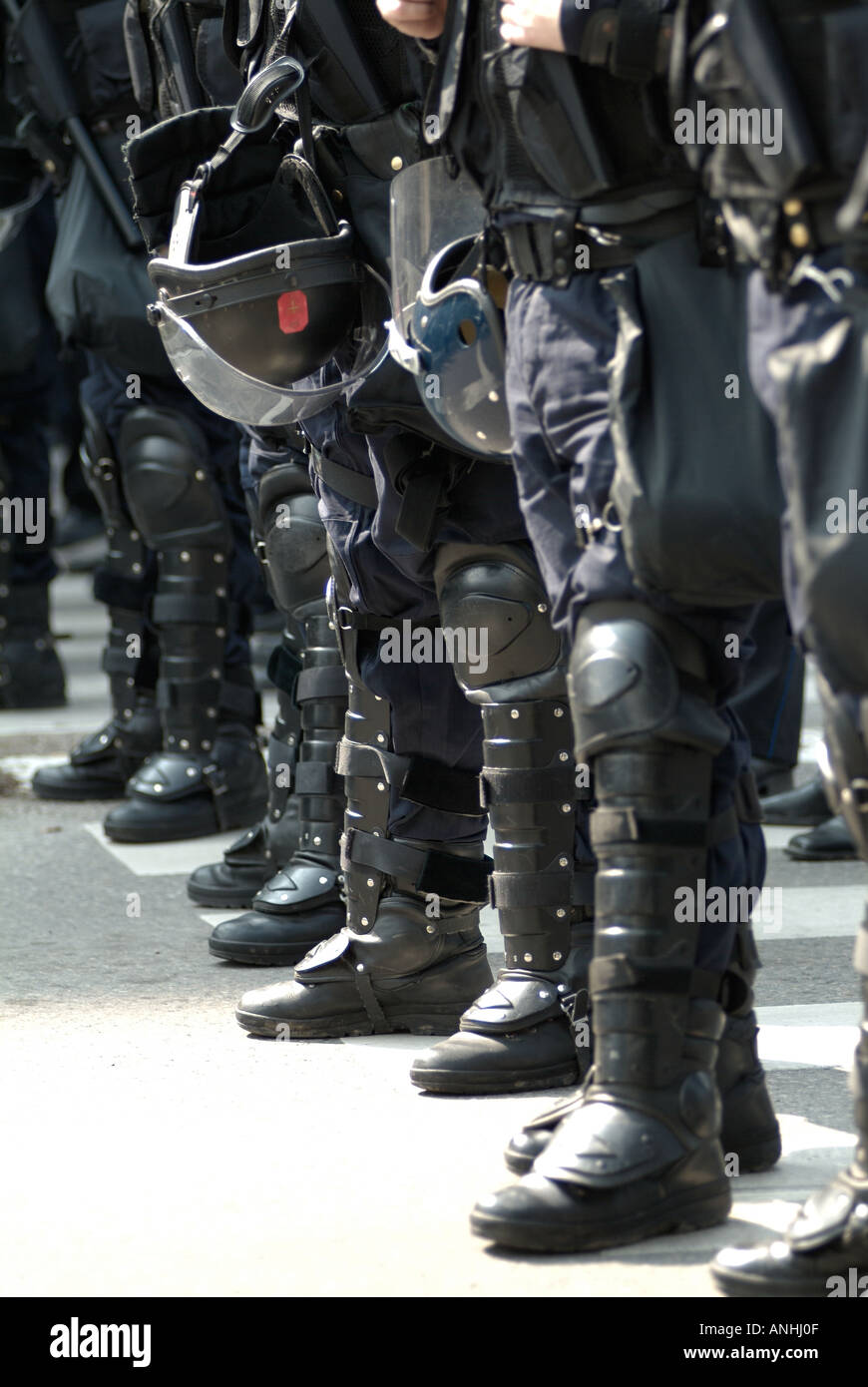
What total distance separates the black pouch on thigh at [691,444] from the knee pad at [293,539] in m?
1.55

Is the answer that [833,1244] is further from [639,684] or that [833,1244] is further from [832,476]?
[832,476]

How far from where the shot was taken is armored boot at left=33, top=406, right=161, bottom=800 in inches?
189

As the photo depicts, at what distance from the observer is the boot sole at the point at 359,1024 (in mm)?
3002

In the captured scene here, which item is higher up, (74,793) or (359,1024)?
(74,793)

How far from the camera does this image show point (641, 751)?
2.06 meters

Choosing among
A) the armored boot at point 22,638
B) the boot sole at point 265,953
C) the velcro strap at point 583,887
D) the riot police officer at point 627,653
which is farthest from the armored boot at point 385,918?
the armored boot at point 22,638

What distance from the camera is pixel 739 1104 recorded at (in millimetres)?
2303

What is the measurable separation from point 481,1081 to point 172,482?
2178 mm

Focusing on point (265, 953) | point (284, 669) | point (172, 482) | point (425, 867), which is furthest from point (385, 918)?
point (172, 482)

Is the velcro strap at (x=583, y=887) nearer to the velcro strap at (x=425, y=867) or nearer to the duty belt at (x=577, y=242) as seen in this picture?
the velcro strap at (x=425, y=867)
